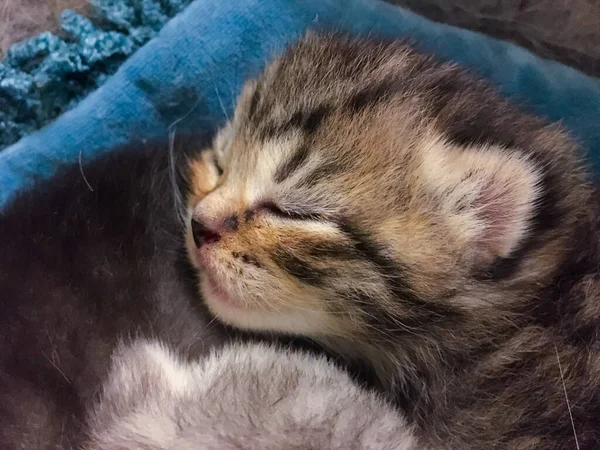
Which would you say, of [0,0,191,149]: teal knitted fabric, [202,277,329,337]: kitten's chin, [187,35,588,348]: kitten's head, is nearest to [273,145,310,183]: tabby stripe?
[187,35,588,348]: kitten's head

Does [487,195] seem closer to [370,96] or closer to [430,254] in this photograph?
[430,254]

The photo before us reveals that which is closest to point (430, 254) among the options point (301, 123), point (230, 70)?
point (301, 123)

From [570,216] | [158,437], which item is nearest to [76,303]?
[158,437]

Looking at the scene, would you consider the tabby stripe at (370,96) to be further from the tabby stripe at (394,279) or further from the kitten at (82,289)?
the kitten at (82,289)

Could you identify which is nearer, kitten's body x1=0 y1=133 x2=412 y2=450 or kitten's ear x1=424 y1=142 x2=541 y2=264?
kitten's body x1=0 y1=133 x2=412 y2=450

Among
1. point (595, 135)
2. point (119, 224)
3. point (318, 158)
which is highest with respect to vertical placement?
point (595, 135)

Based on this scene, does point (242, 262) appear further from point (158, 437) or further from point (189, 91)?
point (189, 91)

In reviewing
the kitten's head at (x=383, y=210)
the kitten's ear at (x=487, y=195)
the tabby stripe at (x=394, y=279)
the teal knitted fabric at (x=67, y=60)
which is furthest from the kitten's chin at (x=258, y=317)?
the teal knitted fabric at (x=67, y=60)

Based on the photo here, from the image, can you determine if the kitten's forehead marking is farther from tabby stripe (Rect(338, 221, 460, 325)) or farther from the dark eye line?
tabby stripe (Rect(338, 221, 460, 325))
